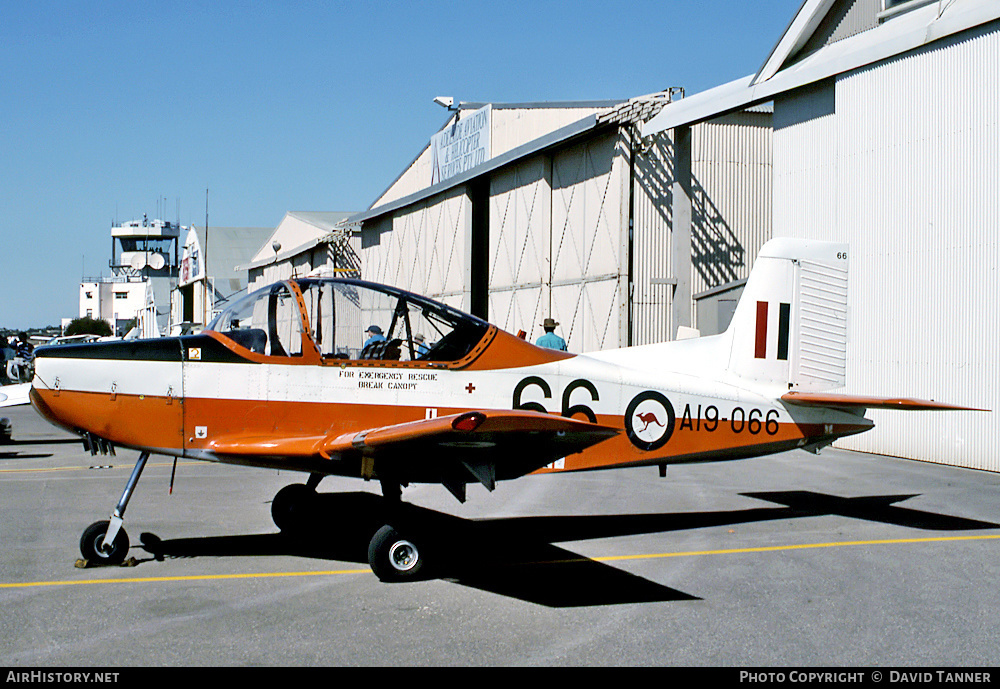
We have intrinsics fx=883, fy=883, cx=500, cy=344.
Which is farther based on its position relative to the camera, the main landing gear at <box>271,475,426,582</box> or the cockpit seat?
the cockpit seat

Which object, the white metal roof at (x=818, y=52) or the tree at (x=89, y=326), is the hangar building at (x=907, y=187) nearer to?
the white metal roof at (x=818, y=52)

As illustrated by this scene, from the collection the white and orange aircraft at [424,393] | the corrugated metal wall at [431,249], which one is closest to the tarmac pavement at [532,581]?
→ the white and orange aircraft at [424,393]

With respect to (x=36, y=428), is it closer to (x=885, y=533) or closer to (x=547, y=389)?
(x=547, y=389)

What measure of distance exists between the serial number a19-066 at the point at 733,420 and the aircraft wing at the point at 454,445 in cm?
170

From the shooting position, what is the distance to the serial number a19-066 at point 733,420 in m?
7.62

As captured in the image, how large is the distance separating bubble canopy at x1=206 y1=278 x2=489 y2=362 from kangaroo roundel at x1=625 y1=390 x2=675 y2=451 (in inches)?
58.6

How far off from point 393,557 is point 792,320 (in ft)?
14.4

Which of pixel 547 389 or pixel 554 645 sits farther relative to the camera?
pixel 547 389

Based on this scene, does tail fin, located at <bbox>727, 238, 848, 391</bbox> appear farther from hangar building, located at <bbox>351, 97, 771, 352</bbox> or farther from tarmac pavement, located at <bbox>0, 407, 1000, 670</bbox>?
hangar building, located at <bbox>351, 97, 771, 352</bbox>

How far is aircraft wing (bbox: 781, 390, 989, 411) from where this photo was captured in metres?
7.08

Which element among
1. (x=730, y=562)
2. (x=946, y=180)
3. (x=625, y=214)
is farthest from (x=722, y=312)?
(x=730, y=562)

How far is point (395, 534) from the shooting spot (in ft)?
20.2

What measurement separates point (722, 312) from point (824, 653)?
13.0m

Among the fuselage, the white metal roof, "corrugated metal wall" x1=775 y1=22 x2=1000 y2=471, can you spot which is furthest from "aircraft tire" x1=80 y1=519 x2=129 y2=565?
the white metal roof
